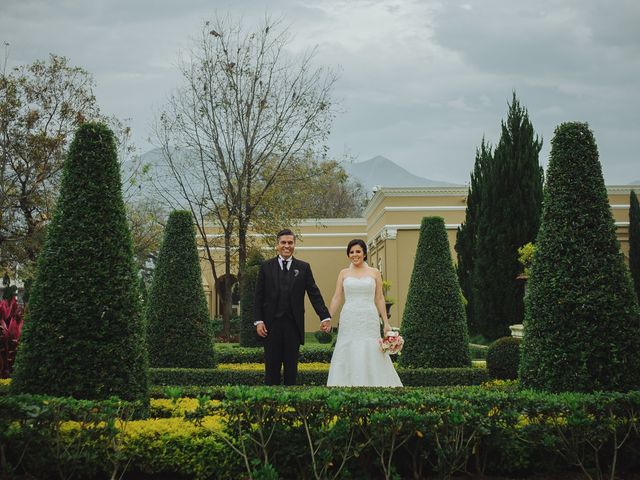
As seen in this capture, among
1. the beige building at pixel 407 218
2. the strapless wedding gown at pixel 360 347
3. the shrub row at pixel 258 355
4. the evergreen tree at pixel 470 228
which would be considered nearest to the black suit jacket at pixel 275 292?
Answer: the strapless wedding gown at pixel 360 347

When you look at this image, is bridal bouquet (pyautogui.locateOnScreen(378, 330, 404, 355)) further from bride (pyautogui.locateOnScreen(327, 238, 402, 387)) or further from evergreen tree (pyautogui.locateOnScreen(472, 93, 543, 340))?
evergreen tree (pyautogui.locateOnScreen(472, 93, 543, 340))

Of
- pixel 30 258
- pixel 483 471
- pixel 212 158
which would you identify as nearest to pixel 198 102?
pixel 212 158

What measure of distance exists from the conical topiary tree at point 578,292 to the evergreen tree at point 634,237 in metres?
20.8

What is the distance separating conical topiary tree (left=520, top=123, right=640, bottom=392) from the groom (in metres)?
2.40

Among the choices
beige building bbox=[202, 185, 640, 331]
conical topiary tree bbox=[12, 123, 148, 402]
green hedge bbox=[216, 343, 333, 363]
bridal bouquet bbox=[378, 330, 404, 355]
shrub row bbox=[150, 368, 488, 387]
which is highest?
beige building bbox=[202, 185, 640, 331]

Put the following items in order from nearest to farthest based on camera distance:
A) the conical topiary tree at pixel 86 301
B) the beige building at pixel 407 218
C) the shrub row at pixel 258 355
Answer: the conical topiary tree at pixel 86 301 → the shrub row at pixel 258 355 → the beige building at pixel 407 218

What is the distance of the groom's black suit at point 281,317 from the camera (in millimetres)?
7258

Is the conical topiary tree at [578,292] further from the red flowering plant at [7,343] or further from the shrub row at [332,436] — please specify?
the red flowering plant at [7,343]

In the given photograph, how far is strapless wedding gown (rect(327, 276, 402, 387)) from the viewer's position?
25.7 feet

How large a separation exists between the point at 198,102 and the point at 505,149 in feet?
35.0

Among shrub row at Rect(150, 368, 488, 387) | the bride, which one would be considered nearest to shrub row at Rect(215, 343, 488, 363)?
shrub row at Rect(150, 368, 488, 387)

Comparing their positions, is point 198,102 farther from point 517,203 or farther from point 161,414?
point 161,414

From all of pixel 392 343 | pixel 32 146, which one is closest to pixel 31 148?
pixel 32 146

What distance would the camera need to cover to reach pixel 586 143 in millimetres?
6285
